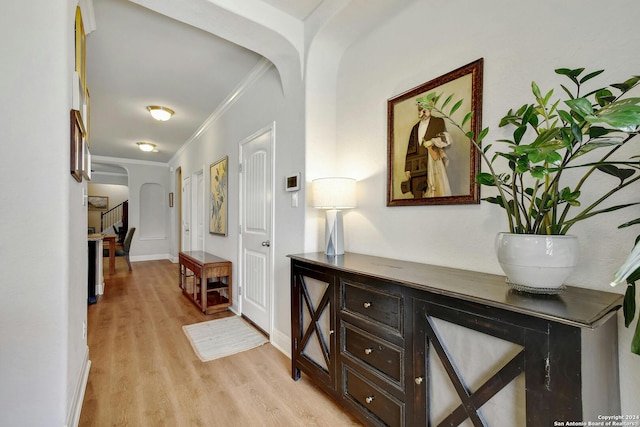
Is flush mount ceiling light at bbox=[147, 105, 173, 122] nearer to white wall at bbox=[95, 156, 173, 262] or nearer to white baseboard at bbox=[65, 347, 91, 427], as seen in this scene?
white baseboard at bbox=[65, 347, 91, 427]

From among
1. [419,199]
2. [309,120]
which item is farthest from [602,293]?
[309,120]

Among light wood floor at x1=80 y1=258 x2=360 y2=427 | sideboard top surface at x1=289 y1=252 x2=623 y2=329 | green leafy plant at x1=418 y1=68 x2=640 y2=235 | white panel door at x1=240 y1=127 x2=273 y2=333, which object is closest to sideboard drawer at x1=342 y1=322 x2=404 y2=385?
sideboard top surface at x1=289 y1=252 x2=623 y2=329

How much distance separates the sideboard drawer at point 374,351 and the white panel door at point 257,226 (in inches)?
54.8

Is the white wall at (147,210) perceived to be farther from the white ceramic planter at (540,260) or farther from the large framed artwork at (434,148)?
the white ceramic planter at (540,260)

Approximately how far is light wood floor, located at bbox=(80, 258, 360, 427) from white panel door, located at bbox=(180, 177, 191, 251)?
2.81 meters

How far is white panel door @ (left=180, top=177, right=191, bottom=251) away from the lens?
587 cm

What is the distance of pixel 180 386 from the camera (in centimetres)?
204

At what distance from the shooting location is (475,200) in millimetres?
1480

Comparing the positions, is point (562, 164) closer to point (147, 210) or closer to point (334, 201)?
point (334, 201)

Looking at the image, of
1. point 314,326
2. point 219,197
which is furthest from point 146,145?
point 314,326

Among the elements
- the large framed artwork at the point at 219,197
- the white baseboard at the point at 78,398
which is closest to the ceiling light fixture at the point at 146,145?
the large framed artwork at the point at 219,197

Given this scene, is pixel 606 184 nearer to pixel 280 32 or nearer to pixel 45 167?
pixel 280 32

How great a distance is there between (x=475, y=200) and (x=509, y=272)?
0.52m

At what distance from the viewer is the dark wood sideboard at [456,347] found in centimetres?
86
